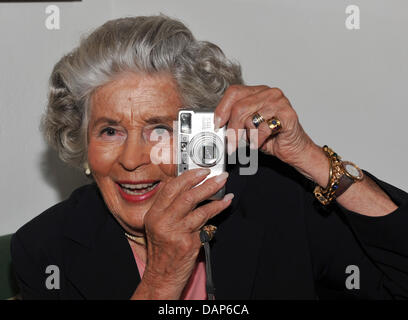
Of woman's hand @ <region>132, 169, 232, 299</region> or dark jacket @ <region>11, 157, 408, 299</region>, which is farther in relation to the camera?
dark jacket @ <region>11, 157, 408, 299</region>

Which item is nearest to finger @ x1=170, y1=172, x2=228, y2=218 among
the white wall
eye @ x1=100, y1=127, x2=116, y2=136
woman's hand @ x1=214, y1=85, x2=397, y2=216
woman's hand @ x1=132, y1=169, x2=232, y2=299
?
woman's hand @ x1=132, y1=169, x2=232, y2=299

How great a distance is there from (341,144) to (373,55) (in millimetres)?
309

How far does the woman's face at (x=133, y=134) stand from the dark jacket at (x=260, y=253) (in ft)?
0.53

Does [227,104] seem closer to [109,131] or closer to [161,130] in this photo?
[161,130]

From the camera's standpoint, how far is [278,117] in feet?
3.14

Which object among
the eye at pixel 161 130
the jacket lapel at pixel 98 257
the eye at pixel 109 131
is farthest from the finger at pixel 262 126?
the jacket lapel at pixel 98 257

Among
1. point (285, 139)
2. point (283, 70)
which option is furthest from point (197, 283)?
point (283, 70)

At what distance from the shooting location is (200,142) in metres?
0.96

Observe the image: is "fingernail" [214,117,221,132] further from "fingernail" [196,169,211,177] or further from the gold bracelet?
the gold bracelet

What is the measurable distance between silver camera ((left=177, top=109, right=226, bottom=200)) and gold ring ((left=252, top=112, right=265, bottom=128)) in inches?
2.5

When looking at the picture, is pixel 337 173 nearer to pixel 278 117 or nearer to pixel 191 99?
pixel 278 117

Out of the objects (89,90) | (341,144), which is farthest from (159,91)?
(341,144)

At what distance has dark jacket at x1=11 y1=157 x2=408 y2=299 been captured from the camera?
1.10 meters
